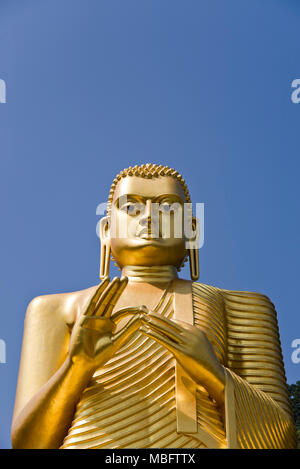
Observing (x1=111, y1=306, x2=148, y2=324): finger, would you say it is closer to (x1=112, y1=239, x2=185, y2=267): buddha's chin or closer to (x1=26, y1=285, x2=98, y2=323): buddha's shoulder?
(x1=26, y1=285, x2=98, y2=323): buddha's shoulder

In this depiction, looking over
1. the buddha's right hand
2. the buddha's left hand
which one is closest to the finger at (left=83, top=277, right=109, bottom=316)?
the buddha's right hand

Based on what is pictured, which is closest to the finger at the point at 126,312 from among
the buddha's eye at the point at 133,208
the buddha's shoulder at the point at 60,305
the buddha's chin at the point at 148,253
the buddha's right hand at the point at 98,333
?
the buddha's right hand at the point at 98,333

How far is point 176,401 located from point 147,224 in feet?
4.83

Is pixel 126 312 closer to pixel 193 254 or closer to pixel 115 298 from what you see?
pixel 115 298

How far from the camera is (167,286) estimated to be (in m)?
5.84

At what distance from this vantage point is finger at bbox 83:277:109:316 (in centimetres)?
468

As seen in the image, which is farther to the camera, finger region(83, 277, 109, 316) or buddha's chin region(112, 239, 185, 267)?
buddha's chin region(112, 239, 185, 267)

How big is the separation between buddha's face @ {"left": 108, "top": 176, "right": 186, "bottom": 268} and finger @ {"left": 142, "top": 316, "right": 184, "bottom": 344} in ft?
3.84

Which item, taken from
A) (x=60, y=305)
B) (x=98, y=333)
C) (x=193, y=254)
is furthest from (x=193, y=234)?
(x=98, y=333)

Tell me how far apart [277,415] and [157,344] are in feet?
3.12

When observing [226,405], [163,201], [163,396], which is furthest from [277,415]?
[163,201]

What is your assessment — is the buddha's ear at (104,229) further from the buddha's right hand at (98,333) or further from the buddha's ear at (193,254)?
the buddha's right hand at (98,333)

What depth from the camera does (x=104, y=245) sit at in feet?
20.6
